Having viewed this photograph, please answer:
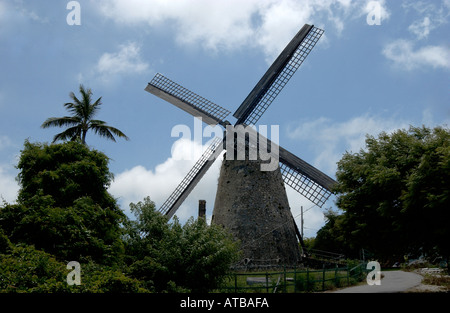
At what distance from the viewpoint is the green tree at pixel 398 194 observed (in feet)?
55.9

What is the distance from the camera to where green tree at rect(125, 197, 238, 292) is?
1931cm

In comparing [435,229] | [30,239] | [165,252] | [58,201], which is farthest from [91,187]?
[435,229]

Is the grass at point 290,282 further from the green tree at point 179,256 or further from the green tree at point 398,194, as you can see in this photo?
the green tree at point 398,194

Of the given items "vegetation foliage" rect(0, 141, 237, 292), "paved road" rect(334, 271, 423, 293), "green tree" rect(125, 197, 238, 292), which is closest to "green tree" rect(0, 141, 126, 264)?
"vegetation foliage" rect(0, 141, 237, 292)

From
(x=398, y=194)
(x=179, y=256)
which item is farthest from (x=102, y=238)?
(x=398, y=194)

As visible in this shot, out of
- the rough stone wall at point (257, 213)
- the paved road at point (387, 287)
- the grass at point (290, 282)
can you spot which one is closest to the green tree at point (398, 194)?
Result: the paved road at point (387, 287)

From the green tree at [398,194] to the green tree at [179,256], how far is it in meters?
6.69

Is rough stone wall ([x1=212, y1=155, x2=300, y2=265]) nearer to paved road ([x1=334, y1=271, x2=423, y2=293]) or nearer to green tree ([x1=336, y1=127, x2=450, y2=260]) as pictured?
paved road ([x1=334, y1=271, x2=423, y2=293])

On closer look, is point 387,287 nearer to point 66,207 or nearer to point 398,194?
point 398,194

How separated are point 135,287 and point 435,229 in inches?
487

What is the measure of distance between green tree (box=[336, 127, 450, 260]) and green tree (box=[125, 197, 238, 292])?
6693 mm

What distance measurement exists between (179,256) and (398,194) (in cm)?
1049
